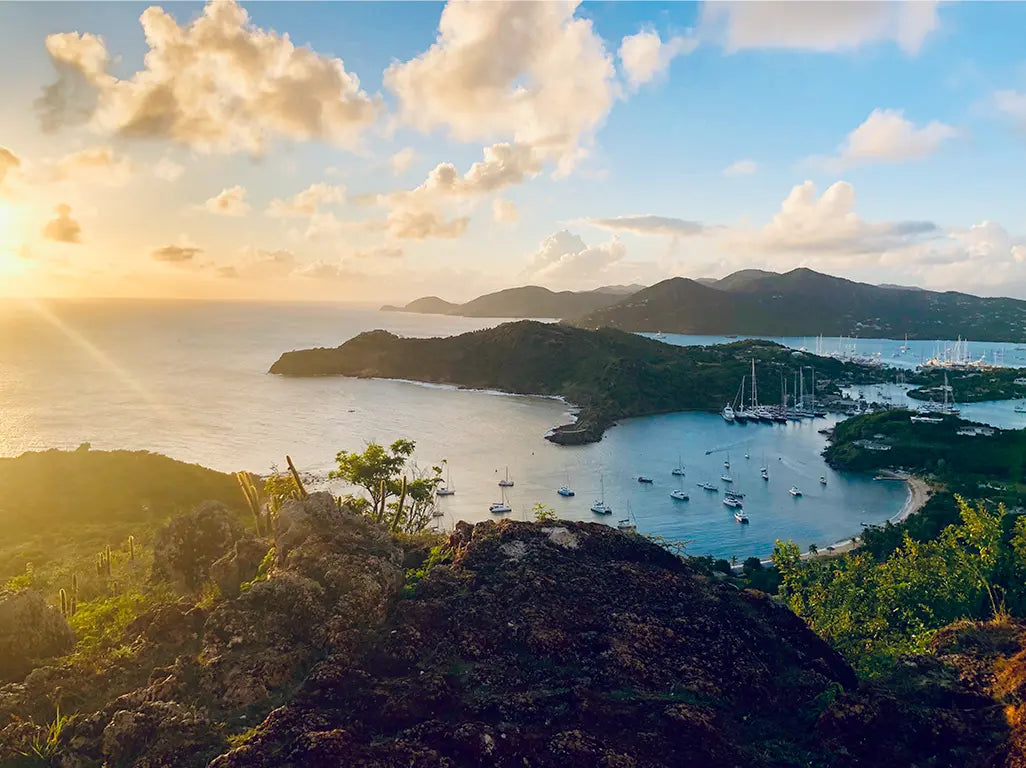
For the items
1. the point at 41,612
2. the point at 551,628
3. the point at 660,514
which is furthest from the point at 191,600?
the point at 660,514

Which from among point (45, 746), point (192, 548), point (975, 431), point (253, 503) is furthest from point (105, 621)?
point (975, 431)

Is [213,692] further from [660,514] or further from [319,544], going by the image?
[660,514]

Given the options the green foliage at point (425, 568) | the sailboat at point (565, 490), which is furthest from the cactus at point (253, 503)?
the sailboat at point (565, 490)

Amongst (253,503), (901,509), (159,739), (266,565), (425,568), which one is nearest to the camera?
(159,739)

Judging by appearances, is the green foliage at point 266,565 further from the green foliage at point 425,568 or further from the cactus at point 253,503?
the cactus at point 253,503

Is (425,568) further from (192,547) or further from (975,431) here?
(975,431)

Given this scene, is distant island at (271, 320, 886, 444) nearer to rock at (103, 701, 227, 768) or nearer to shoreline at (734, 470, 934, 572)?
shoreline at (734, 470, 934, 572)
